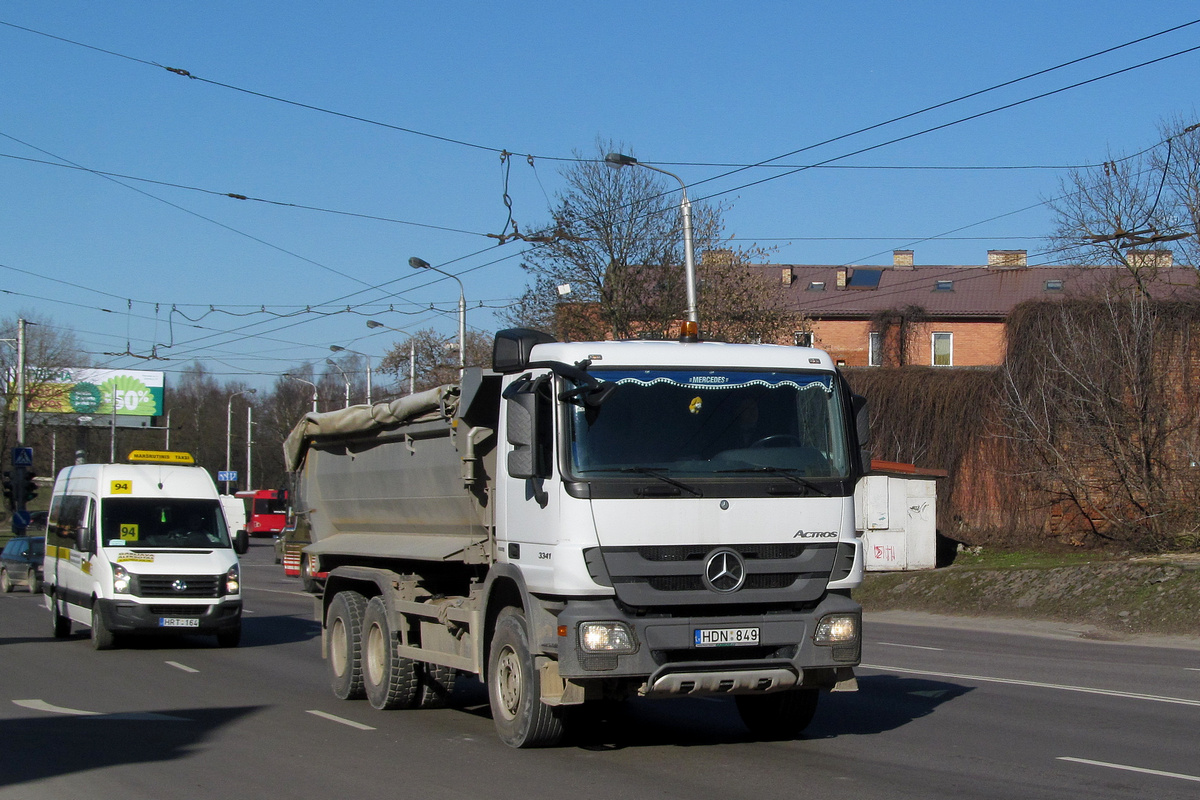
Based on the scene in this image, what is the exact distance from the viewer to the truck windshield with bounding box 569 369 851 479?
8109 mm

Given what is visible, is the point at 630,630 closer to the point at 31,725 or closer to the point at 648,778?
the point at 648,778

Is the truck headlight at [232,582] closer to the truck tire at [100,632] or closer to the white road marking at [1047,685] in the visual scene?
the truck tire at [100,632]

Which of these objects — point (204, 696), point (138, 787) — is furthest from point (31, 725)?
point (138, 787)

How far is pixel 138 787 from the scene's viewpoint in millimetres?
7570

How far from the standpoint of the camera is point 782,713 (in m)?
9.12

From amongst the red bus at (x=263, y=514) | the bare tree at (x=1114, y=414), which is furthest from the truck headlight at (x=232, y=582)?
the red bus at (x=263, y=514)

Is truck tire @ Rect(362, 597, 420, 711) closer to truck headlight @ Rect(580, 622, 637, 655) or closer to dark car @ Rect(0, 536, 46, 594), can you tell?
truck headlight @ Rect(580, 622, 637, 655)

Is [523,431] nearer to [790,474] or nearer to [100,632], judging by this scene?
[790,474]

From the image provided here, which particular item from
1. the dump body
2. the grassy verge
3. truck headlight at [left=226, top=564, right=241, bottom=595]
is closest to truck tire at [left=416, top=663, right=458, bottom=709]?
the dump body

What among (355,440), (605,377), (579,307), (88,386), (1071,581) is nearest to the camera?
(605,377)

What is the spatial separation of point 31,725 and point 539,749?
178 inches

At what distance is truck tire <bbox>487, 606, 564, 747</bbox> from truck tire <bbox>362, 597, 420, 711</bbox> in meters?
2.07

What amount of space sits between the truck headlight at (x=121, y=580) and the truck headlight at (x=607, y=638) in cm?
1060

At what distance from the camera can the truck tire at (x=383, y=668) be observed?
10758mm
